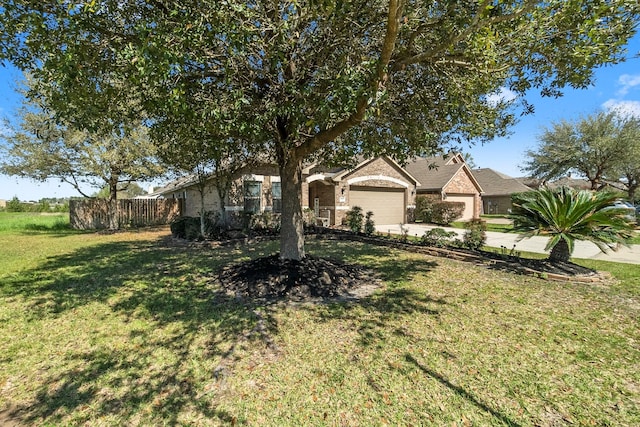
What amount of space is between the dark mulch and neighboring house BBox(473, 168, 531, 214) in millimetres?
31314

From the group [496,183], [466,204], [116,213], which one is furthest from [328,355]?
[496,183]

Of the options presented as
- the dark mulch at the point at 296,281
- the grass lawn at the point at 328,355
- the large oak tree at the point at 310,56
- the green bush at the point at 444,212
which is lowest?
the grass lawn at the point at 328,355

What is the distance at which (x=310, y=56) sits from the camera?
5.85 meters

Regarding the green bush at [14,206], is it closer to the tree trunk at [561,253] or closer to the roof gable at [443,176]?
the roof gable at [443,176]

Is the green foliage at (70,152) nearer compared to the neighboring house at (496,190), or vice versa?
the green foliage at (70,152)

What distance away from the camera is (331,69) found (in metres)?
5.62

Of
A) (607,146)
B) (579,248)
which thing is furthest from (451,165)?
(579,248)

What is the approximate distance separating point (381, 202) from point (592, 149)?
1607 cm

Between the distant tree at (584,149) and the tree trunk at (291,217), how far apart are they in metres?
25.0

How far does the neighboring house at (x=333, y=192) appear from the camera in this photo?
1652 centimetres

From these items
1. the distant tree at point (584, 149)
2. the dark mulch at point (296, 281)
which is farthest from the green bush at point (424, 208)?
the dark mulch at point (296, 281)

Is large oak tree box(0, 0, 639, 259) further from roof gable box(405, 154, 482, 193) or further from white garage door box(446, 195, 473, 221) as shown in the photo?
white garage door box(446, 195, 473, 221)

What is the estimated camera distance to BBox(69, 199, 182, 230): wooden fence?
1933 centimetres

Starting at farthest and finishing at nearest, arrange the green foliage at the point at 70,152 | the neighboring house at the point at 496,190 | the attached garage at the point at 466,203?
the neighboring house at the point at 496,190 → the attached garage at the point at 466,203 → the green foliage at the point at 70,152
